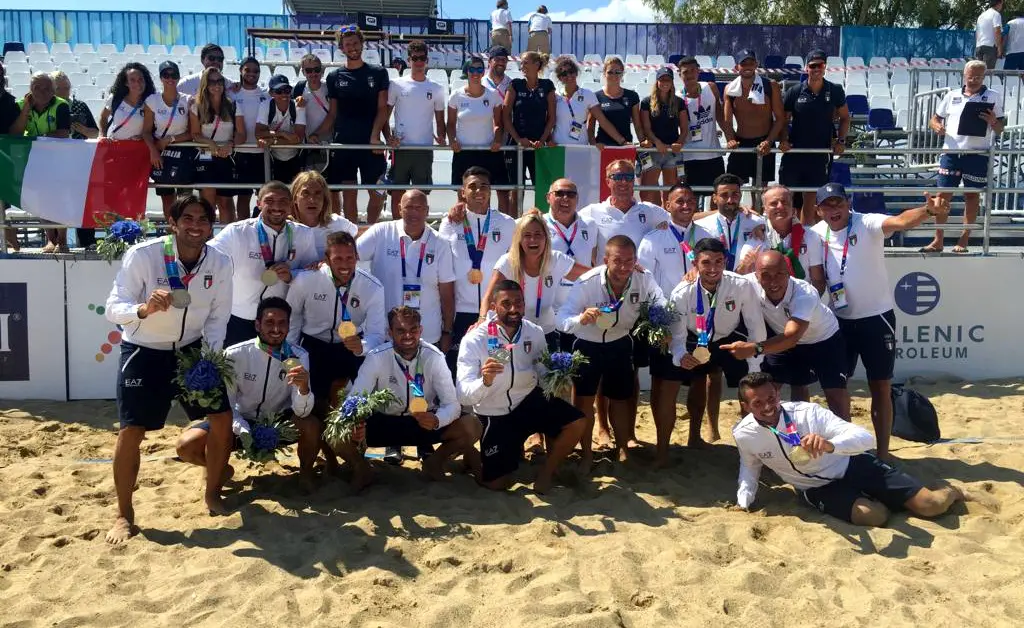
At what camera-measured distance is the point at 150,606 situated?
4.16 m

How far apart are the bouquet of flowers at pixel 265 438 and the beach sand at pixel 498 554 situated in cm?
34

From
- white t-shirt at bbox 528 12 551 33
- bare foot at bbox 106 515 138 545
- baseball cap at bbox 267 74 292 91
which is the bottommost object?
bare foot at bbox 106 515 138 545

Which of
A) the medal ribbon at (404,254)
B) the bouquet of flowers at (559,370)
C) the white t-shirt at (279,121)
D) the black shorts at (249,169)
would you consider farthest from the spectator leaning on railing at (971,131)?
the black shorts at (249,169)

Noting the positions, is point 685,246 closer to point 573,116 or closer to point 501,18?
point 573,116

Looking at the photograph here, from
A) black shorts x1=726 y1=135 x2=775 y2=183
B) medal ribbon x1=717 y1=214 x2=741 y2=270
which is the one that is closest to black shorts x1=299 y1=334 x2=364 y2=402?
medal ribbon x1=717 y1=214 x2=741 y2=270

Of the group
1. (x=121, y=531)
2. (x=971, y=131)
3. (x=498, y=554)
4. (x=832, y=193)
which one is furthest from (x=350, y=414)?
(x=971, y=131)

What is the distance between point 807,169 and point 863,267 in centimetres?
282

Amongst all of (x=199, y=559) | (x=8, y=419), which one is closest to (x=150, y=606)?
(x=199, y=559)

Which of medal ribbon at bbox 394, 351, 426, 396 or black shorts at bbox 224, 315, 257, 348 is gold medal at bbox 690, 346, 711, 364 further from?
black shorts at bbox 224, 315, 257, 348

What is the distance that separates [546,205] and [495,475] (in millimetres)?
3342

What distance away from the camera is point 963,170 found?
9.36 meters

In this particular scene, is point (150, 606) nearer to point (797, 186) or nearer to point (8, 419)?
point (8, 419)

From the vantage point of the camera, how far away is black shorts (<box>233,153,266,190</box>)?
27.1ft

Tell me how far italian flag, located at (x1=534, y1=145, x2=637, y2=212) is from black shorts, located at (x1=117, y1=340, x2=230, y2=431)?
13.7 ft
